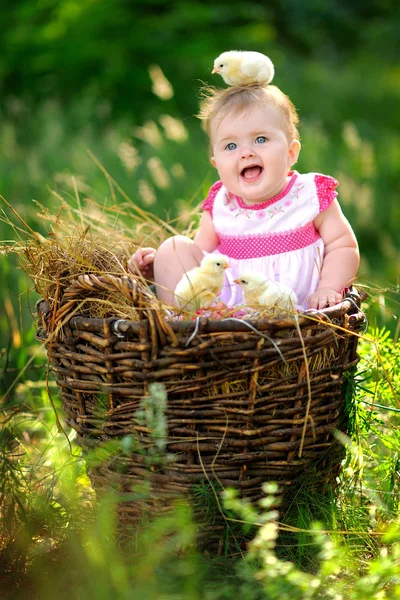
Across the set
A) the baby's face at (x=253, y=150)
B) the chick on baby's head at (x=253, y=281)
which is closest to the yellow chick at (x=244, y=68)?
the baby's face at (x=253, y=150)

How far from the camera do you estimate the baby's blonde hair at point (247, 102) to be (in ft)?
8.04

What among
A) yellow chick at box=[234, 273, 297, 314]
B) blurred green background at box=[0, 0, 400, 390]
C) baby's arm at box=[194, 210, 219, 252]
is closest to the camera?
yellow chick at box=[234, 273, 297, 314]

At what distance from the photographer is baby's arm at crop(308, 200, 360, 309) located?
7.71ft

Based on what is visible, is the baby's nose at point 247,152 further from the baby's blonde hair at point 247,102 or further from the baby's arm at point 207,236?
the baby's arm at point 207,236

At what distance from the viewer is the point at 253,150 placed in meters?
2.43

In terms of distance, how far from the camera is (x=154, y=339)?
6.36 feet

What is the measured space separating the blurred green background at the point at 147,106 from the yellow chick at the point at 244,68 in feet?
3.15

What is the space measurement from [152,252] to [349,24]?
33.7 ft

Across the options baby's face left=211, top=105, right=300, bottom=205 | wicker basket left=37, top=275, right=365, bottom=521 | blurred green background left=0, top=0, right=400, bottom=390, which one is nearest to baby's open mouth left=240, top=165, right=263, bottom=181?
baby's face left=211, top=105, right=300, bottom=205

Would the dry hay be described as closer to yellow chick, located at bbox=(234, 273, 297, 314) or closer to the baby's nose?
yellow chick, located at bbox=(234, 273, 297, 314)

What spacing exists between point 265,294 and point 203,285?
0.56 ft

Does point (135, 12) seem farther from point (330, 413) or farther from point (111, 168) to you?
point (330, 413)

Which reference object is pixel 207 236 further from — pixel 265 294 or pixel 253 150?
pixel 265 294

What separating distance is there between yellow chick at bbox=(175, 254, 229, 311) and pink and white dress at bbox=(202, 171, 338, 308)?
36 cm
